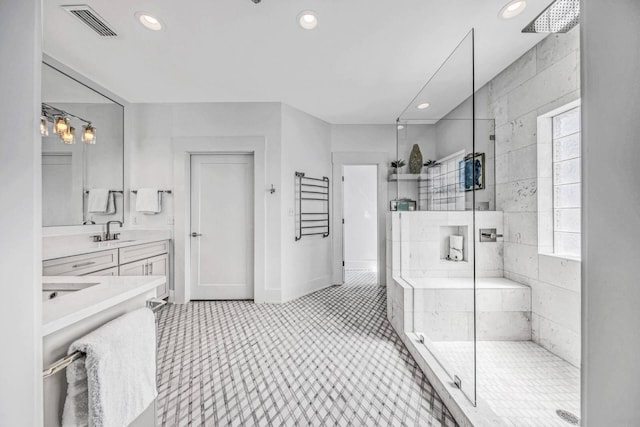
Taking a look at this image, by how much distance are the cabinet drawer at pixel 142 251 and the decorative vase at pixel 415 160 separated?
305 cm

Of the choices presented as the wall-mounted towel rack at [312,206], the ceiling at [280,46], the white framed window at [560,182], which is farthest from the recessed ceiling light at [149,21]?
the white framed window at [560,182]

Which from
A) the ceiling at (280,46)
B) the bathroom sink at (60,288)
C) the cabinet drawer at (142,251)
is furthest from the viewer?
the cabinet drawer at (142,251)

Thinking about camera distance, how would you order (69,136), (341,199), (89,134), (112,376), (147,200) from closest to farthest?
1. (112,376)
2. (69,136)
3. (89,134)
4. (147,200)
5. (341,199)

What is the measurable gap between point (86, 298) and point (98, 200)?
2.74 metres

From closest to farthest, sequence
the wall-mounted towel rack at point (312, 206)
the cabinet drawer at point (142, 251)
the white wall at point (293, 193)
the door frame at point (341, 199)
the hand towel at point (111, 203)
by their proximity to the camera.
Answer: the cabinet drawer at point (142, 251) → the hand towel at point (111, 203) → the white wall at point (293, 193) → the wall-mounted towel rack at point (312, 206) → the door frame at point (341, 199)

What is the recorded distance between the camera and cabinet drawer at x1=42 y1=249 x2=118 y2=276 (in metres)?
1.95

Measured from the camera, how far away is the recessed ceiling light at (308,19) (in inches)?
70.9

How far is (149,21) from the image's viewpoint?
188 centimetres

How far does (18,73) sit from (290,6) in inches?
64.7

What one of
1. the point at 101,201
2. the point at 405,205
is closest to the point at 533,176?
the point at 405,205

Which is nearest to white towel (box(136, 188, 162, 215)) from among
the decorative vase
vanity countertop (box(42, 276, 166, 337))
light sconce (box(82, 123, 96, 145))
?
light sconce (box(82, 123, 96, 145))

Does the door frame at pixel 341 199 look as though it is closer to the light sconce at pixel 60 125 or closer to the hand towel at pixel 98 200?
the hand towel at pixel 98 200

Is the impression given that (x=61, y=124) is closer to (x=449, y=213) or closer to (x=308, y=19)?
(x=308, y=19)

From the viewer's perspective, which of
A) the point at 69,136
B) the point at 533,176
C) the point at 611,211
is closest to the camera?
the point at 611,211
